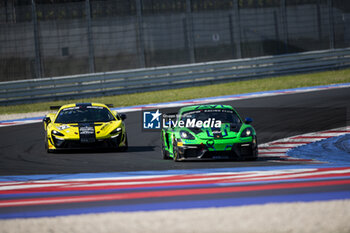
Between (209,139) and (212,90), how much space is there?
542 inches

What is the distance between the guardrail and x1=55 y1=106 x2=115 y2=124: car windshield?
10211 millimetres

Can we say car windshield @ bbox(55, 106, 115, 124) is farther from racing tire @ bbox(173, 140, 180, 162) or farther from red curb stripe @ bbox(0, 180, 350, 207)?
red curb stripe @ bbox(0, 180, 350, 207)

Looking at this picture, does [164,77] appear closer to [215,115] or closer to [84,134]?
[84,134]

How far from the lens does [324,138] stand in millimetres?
13773

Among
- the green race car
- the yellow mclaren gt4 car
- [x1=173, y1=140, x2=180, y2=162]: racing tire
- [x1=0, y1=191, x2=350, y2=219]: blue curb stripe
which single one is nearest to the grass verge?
the yellow mclaren gt4 car

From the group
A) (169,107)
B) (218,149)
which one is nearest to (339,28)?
(169,107)

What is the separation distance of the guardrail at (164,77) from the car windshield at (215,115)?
42.7 feet

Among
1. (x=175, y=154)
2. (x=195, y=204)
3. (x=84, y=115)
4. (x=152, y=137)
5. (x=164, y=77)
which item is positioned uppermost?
(x=164, y=77)

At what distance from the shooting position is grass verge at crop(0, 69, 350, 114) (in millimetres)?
23531

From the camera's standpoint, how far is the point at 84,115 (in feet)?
47.2

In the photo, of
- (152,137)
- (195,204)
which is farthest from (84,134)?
(195,204)

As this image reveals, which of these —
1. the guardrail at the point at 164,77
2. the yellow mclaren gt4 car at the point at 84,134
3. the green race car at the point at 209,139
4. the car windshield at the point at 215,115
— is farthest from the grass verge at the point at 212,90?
the green race car at the point at 209,139

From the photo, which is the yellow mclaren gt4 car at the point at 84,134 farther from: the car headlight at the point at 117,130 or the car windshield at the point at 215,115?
the car windshield at the point at 215,115

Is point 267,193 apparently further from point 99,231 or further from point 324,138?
point 324,138
